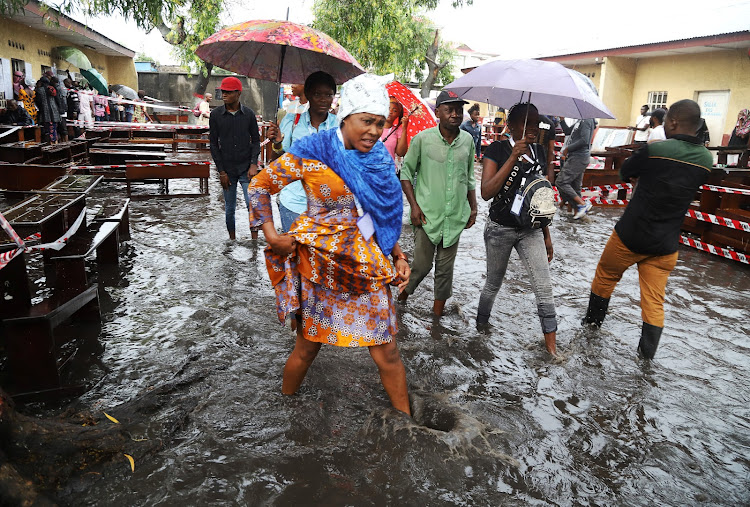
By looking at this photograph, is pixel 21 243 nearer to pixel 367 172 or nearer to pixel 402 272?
pixel 367 172

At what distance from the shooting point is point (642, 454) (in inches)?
124

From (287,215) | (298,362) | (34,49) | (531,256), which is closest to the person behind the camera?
(298,362)

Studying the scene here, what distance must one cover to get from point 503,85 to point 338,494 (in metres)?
2.94

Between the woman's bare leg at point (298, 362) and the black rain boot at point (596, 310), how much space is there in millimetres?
2789

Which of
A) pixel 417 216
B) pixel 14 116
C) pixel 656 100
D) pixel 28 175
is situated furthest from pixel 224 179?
pixel 656 100

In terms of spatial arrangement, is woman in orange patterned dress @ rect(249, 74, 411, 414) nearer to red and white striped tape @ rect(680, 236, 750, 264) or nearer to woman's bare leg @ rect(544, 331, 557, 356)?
woman's bare leg @ rect(544, 331, 557, 356)

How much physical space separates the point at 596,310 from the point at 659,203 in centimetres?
120

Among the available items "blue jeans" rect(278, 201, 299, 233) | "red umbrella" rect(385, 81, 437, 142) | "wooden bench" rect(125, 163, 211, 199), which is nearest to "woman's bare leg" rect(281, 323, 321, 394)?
"blue jeans" rect(278, 201, 299, 233)

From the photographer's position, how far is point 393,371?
310 cm

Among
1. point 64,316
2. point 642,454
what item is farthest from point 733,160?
point 64,316

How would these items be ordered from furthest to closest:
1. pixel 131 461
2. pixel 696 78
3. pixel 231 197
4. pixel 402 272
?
1. pixel 696 78
2. pixel 231 197
3. pixel 402 272
4. pixel 131 461

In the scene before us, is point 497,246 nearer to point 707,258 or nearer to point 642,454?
point 642,454

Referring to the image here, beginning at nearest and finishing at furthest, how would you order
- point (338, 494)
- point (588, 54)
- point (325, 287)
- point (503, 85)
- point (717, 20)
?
point (338, 494)
point (325, 287)
point (503, 85)
point (717, 20)
point (588, 54)

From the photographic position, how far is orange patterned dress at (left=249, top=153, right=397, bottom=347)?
9.35 feet
